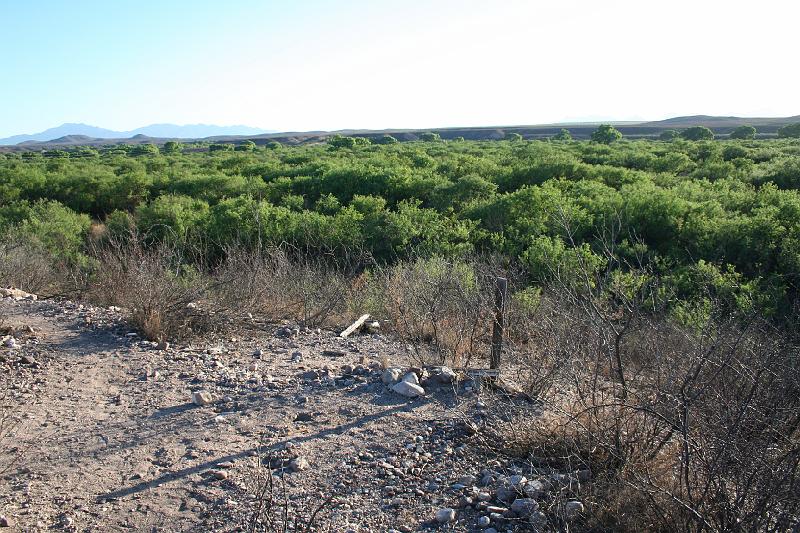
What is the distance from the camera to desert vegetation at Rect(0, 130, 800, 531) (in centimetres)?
335

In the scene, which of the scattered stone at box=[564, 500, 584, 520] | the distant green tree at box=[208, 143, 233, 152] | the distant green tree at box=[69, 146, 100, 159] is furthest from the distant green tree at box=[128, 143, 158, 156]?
the scattered stone at box=[564, 500, 584, 520]

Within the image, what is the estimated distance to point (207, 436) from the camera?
4430 millimetres

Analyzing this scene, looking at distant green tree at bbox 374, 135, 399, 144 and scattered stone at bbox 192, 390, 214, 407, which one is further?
distant green tree at bbox 374, 135, 399, 144

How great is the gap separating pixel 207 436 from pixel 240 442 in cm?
26

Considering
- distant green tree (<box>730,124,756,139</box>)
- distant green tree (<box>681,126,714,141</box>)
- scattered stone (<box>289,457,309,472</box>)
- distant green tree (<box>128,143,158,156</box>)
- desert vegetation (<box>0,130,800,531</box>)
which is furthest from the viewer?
distant green tree (<box>128,143,158,156</box>)

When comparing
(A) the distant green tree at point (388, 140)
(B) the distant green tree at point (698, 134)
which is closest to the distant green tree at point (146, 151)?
(A) the distant green tree at point (388, 140)

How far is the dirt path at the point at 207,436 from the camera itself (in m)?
3.59

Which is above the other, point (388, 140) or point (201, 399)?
point (388, 140)

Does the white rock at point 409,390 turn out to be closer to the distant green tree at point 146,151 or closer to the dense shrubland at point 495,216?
the dense shrubland at point 495,216

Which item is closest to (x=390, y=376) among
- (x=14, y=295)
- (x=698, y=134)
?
(x=14, y=295)

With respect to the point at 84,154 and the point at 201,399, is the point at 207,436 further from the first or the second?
the point at 84,154

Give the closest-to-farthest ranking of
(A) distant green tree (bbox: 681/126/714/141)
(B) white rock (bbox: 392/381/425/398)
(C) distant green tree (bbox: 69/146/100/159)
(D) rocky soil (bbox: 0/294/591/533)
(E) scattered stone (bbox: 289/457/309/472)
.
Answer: (D) rocky soil (bbox: 0/294/591/533) < (E) scattered stone (bbox: 289/457/309/472) < (B) white rock (bbox: 392/381/425/398) < (A) distant green tree (bbox: 681/126/714/141) < (C) distant green tree (bbox: 69/146/100/159)

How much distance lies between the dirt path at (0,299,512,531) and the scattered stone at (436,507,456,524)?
78 millimetres

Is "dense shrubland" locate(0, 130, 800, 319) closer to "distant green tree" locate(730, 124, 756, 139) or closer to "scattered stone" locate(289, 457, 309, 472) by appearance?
"scattered stone" locate(289, 457, 309, 472)
